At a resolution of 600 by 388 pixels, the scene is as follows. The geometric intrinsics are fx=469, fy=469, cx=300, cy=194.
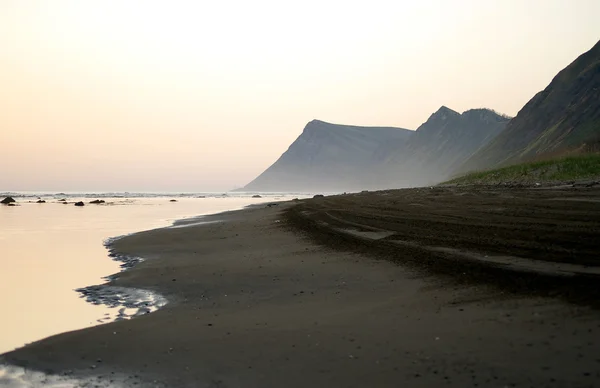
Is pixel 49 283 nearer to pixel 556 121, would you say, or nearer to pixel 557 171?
pixel 557 171

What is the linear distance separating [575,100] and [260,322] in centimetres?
11566

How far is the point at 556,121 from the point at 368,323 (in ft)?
395

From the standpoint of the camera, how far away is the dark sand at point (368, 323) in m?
6.55

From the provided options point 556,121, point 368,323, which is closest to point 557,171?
point 368,323

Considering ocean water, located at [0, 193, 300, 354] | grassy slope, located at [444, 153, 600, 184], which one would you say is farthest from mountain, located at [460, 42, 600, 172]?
ocean water, located at [0, 193, 300, 354]

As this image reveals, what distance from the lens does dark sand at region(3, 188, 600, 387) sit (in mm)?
6551

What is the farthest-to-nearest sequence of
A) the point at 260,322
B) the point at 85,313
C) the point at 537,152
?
the point at 537,152 → the point at 85,313 → the point at 260,322

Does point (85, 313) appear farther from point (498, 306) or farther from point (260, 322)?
point (498, 306)

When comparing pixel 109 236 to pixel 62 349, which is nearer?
pixel 62 349

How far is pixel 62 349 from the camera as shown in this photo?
8711mm

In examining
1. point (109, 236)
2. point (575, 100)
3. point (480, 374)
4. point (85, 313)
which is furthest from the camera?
point (575, 100)

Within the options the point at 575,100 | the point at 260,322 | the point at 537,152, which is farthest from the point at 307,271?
the point at 575,100

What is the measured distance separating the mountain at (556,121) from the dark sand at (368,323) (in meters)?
72.2

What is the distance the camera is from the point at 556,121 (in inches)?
4392
